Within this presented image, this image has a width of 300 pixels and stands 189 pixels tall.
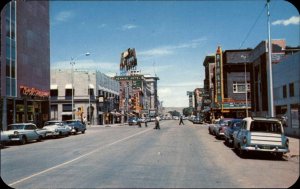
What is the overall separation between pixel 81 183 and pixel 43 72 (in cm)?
4144

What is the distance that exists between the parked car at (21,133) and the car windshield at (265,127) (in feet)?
63.8

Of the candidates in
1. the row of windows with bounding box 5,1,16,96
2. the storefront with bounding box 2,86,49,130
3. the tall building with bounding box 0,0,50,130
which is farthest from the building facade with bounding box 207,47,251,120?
the row of windows with bounding box 5,1,16,96

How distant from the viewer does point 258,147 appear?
42.0ft

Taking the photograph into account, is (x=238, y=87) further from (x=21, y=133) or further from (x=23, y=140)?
(x=21, y=133)

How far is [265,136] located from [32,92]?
3629cm

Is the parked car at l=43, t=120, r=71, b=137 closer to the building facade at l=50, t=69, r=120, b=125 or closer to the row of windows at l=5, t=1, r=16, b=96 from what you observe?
the row of windows at l=5, t=1, r=16, b=96

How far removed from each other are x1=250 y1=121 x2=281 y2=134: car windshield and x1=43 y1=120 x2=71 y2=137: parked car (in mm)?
24776

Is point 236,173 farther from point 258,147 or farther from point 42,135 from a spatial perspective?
point 42,135

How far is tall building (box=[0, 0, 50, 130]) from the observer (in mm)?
38219

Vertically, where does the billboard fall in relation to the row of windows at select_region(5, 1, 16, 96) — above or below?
above

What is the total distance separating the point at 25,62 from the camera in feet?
141

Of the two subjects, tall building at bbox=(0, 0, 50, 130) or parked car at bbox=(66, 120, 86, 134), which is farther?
parked car at bbox=(66, 120, 86, 134)

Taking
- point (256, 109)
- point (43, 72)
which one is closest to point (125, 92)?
point (43, 72)

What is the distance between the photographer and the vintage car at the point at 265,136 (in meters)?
11.6
